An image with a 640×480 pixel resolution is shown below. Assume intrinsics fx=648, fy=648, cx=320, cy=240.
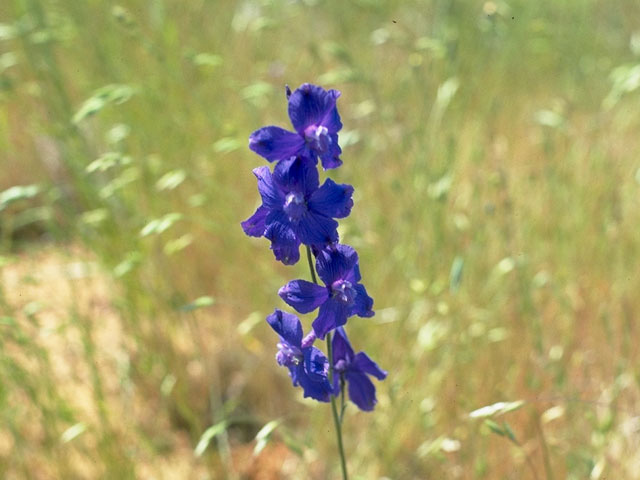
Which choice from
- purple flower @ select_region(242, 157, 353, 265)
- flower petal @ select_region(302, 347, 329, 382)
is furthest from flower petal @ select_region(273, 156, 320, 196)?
flower petal @ select_region(302, 347, 329, 382)

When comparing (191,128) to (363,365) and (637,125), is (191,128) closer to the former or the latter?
(363,365)

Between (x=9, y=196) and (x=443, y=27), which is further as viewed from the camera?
(x=443, y=27)

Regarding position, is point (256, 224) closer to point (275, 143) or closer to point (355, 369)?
point (275, 143)

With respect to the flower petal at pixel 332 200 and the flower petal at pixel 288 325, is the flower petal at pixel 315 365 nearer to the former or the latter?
the flower petal at pixel 288 325

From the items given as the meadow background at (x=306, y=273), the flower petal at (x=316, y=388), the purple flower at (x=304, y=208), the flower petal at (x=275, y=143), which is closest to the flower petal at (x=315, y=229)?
the purple flower at (x=304, y=208)

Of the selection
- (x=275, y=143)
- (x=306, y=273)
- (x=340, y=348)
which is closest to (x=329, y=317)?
(x=340, y=348)

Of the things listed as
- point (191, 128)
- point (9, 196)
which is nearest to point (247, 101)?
point (191, 128)

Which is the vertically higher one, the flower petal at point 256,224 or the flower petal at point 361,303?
the flower petal at point 256,224
